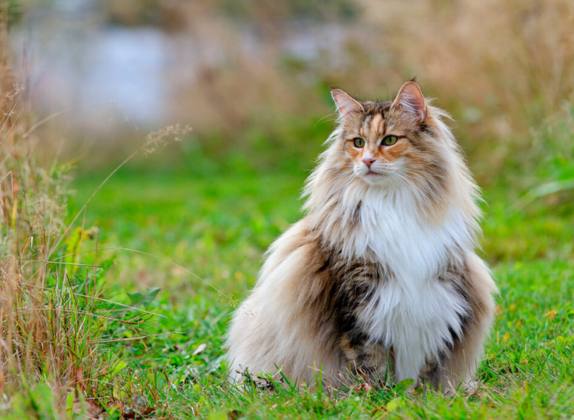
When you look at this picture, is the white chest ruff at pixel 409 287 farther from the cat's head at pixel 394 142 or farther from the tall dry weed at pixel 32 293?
the tall dry weed at pixel 32 293

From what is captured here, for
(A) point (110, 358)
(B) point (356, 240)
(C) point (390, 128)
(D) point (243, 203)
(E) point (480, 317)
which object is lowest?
(D) point (243, 203)

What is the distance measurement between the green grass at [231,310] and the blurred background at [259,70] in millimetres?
1574

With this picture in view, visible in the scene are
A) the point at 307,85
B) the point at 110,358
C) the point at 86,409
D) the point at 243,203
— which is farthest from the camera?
the point at 307,85

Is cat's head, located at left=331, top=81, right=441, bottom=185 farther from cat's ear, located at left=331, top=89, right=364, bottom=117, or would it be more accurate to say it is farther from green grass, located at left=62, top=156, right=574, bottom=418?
green grass, located at left=62, top=156, right=574, bottom=418

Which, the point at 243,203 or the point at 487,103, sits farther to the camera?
the point at 243,203

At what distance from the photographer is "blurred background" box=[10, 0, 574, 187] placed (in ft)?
31.1

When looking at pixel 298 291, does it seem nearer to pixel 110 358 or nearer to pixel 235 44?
pixel 110 358

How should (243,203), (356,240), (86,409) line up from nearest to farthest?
(86,409)
(356,240)
(243,203)

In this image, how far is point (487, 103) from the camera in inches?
366

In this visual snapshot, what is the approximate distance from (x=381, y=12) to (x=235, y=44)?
423 cm

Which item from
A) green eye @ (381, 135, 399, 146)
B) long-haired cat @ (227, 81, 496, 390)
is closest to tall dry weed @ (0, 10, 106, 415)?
long-haired cat @ (227, 81, 496, 390)

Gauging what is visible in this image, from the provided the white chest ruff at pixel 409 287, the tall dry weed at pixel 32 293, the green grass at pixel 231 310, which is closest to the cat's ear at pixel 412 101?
the white chest ruff at pixel 409 287

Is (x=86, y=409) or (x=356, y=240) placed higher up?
(x=356, y=240)

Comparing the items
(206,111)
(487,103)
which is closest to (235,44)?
(206,111)
